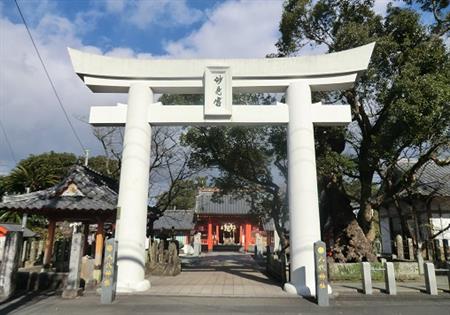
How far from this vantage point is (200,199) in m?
36.5

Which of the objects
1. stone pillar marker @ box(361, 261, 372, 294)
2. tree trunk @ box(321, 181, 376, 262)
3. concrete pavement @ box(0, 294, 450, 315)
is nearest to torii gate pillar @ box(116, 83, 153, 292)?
concrete pavement @ box(0, 294, 450, 315)

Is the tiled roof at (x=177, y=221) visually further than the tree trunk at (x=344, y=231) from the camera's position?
Yes

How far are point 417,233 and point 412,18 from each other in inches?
376

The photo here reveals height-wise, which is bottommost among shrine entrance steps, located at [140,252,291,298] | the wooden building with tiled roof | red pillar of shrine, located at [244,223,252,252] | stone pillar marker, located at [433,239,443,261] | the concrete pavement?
the concrete pavement

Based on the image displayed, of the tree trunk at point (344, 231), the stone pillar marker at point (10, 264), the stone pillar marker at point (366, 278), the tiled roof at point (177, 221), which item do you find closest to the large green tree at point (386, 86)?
the tree trunk at point (344, 231)

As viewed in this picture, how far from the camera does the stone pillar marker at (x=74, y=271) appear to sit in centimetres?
863

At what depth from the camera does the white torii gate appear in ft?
32.0

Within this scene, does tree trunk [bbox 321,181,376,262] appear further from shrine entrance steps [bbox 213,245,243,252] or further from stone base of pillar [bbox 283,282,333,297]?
shrine entrance steps [bbox 213,245,243,252]

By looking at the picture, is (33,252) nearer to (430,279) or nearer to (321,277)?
(321,277)

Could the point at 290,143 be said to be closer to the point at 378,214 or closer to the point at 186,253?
the point at 378,214

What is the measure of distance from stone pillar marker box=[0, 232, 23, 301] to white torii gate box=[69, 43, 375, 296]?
2794 millimetres

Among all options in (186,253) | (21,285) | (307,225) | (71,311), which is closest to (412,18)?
(307,225)

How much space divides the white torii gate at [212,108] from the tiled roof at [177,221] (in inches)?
968

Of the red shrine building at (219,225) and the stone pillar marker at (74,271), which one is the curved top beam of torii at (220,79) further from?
the red shrine building at (219,225)
